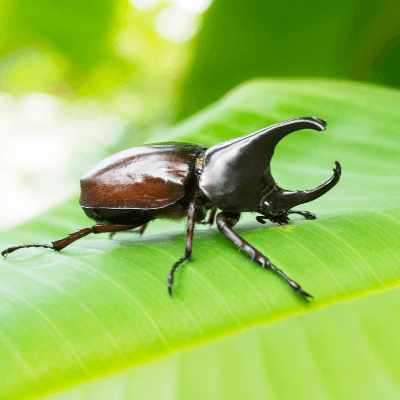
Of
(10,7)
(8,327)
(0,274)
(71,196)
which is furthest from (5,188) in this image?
(8,327)

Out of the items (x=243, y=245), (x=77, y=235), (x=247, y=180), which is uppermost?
(x=247, y=180)

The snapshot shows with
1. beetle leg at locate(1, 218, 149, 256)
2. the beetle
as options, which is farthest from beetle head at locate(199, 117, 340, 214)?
beetle leg at locate(1, 218, 149, 256)

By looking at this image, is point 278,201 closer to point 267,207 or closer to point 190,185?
point 267,207

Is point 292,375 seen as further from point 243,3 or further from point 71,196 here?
point 243,3

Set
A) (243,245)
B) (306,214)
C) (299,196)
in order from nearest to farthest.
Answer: (243,245)
(299,196)
(306,214)

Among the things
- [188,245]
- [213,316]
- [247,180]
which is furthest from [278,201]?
[213,316]

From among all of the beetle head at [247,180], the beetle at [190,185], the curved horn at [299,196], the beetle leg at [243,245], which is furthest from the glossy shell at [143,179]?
the curved horn at [299,196]

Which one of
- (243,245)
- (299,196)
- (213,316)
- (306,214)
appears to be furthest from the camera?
(306,214)
